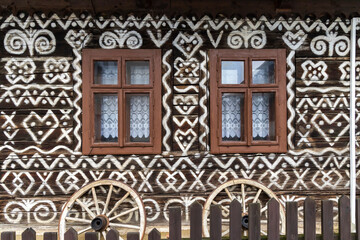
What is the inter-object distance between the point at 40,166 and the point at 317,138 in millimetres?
3852

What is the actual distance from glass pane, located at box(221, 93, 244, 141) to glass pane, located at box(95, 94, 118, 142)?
1514 millimetres

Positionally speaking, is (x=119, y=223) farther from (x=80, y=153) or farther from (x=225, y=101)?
(x=225, y=101)

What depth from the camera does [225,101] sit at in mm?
4320

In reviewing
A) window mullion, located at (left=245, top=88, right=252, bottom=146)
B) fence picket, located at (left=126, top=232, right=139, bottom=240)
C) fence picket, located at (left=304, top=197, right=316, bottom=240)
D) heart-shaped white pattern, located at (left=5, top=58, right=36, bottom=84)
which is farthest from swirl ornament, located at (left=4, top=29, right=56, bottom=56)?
fence picket, located at (left=304, top=197, right=316, bottom=240)

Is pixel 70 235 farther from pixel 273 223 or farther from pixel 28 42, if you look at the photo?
pixel 28 42

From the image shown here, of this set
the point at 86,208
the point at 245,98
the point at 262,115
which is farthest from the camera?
the point at 262,115

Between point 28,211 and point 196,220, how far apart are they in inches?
124

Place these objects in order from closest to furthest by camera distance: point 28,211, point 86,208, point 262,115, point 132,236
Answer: point 132,236
point 86,208
point 28,211
point 262,115

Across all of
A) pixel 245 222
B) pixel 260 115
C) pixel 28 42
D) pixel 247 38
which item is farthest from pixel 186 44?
pixel 245 222

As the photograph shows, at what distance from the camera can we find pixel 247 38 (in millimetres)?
4266

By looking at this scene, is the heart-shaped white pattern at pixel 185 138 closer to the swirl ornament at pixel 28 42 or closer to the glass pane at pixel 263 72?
the glass pane at pixel 263 72

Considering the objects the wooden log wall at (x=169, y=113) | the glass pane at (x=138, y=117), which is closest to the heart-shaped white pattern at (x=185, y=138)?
the wooden log wall at (x=169, y=113)

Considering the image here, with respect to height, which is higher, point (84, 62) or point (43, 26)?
point (43, 26)

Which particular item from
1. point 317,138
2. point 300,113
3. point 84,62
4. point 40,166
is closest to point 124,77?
point 84,62
